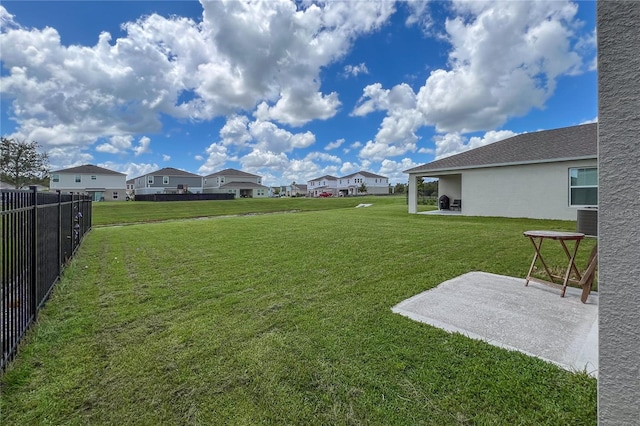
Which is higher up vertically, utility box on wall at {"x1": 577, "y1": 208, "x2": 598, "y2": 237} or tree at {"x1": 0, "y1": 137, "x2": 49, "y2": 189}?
tree at {"x1": 0, "y1": 137, "x2": 49, "y2": 189}

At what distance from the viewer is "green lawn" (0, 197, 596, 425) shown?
200cm

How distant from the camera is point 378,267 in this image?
5.51 m

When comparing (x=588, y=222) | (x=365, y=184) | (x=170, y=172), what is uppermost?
(x=170, y=172)

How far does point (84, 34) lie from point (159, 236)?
7.30 metres

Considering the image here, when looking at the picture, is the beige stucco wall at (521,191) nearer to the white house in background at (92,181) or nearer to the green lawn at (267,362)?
the green lawn at (267,362)

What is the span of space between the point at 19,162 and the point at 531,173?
56.8 m

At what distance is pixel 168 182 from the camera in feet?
194

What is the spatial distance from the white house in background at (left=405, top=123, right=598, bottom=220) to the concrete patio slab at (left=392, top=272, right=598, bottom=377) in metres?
11.1

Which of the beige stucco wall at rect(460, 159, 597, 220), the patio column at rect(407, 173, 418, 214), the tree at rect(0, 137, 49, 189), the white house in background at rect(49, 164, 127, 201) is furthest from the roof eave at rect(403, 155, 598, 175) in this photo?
the white house in background at rect(49, 164, 127, 201)

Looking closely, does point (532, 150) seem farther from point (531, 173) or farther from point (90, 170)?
point (90, 170)

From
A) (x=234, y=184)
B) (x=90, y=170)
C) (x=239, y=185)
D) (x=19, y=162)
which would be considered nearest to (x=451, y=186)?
(x=239, y=185)

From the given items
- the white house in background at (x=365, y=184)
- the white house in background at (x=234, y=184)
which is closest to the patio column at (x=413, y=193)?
the white house in background at (x=234, y=184)

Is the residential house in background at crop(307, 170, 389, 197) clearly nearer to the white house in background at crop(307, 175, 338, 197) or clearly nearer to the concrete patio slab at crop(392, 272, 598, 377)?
the white house in background at crop(307, 175, 338, 197)

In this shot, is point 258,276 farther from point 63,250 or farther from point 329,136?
point 329,136
